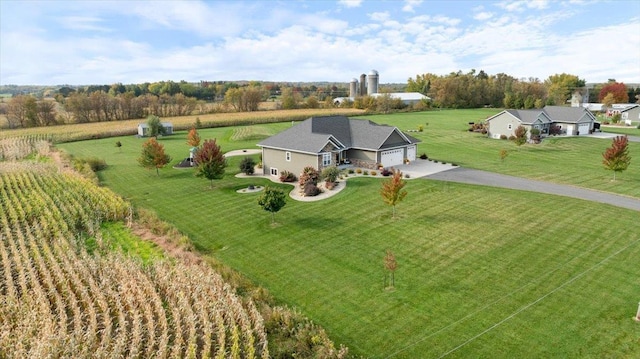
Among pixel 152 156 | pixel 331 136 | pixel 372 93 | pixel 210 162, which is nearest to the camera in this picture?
pixel 210 162

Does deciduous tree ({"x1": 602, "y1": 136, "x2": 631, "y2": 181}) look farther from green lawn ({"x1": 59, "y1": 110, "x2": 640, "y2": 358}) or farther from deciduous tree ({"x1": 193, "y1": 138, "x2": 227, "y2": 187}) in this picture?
deciduous tree ({"x1": 193, "y1": 138, "x2": 227, "y2": 187})

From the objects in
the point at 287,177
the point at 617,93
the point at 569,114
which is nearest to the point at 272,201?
the point at 287,177

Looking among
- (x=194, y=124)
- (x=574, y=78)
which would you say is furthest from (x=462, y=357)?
(x=574, y=78)

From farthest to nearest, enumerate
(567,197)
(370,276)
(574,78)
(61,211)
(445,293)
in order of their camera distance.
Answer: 1. (574,78)
2. (567,197)
3. (61,211)
4. (370,276)
5. (445,293)

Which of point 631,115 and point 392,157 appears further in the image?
point 631,115

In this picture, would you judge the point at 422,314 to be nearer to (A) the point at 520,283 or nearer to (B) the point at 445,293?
(B) the point at 445,293

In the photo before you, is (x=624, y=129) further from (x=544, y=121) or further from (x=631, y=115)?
(x=544, y=121)

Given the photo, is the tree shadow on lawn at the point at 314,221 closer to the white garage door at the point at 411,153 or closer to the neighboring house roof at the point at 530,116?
the white garage door at the point at 411,153
